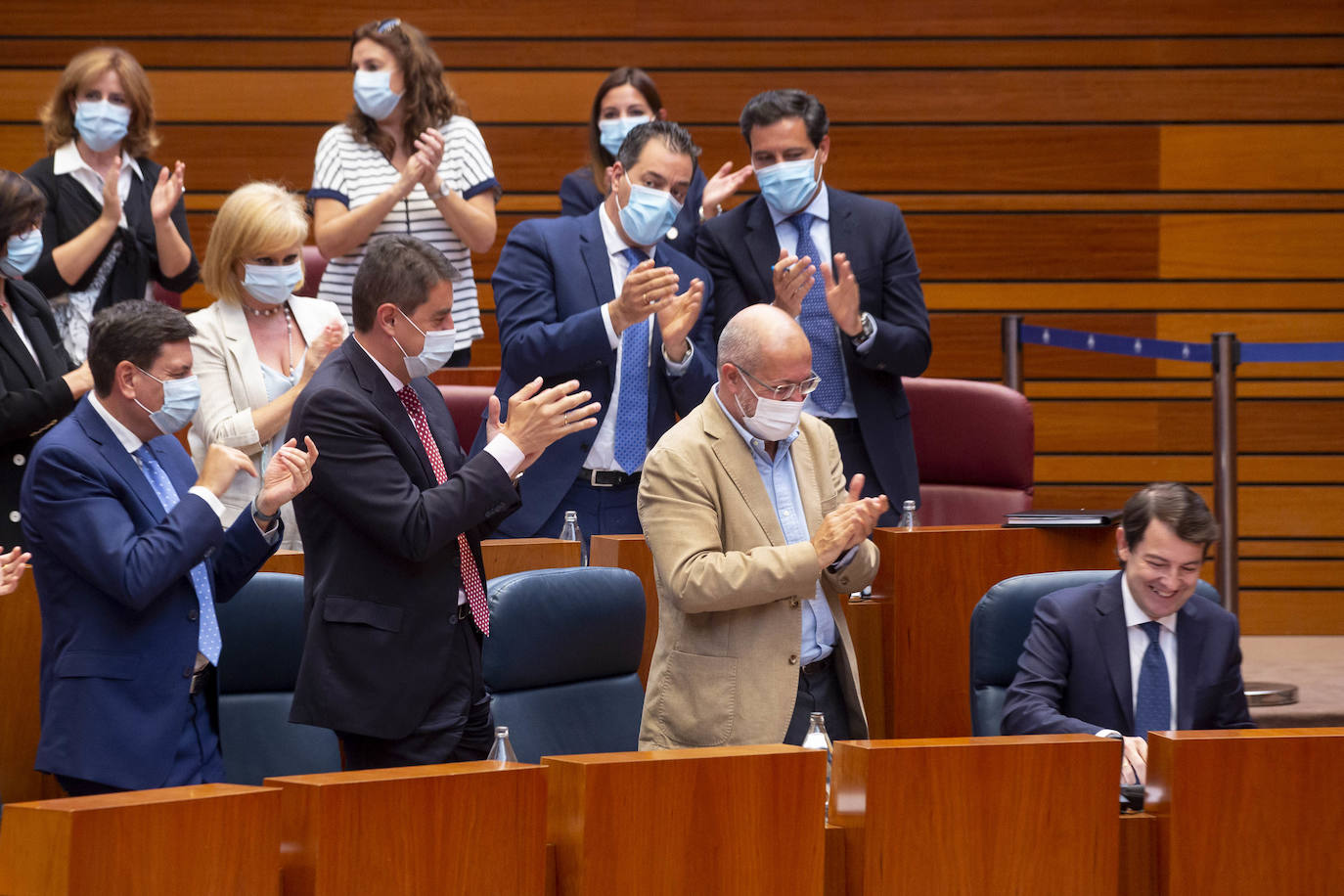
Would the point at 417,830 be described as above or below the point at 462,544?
below

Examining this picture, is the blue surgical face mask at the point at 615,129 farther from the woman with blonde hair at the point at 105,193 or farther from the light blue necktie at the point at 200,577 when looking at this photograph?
the light blue necktie at the point at 200,577

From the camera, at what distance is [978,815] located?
1.98 m

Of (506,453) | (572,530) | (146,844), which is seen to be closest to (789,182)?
(572,530)

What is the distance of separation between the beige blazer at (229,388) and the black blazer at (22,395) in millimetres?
270

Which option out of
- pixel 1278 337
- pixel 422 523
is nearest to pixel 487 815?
pixel 422 523

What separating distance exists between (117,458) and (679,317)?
3.94 ft

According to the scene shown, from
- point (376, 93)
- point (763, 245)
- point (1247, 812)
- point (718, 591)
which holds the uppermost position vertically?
point (376, 93)

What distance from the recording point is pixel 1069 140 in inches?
210

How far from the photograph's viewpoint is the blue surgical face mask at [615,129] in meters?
3.88

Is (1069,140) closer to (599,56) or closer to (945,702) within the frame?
(599,56)

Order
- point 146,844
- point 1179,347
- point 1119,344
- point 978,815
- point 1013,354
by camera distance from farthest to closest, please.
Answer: point 1013,354
point 1119,344
point 1179,347
point 978,815
point 146,844

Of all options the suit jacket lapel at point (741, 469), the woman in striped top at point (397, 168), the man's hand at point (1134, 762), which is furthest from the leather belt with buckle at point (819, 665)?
the woman in striped top at point (397, 168)

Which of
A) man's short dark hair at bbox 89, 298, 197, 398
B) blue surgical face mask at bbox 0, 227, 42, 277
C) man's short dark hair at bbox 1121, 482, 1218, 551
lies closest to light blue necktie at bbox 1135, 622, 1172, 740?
man's short dark hair at bbox 1121, 482, 1218, 551

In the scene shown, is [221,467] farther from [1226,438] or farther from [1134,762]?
[1226,438]
